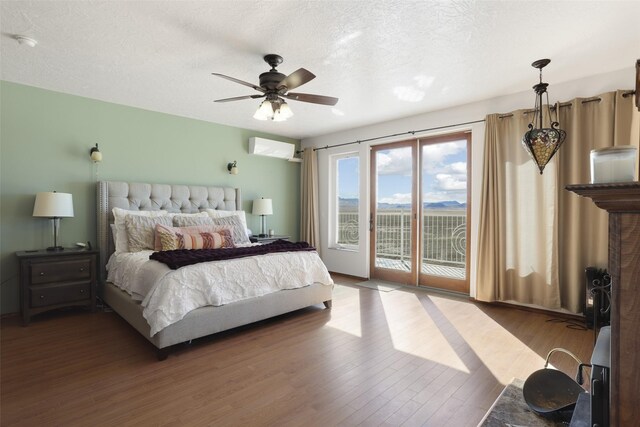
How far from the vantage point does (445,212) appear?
182 inches

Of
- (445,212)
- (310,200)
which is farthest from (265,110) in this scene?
(310,200)

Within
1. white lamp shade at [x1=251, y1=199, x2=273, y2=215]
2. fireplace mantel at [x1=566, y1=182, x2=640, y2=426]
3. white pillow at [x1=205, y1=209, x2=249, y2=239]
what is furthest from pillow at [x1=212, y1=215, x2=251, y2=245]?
fireplace mantel at [x1=566, y1=182, x2=640, y2=426]

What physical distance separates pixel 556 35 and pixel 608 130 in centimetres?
133

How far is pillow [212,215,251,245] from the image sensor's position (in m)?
4.34

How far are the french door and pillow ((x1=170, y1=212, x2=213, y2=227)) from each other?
2.67 m

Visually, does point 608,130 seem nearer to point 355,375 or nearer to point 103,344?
point 355,375

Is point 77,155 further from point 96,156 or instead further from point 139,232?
point 139,232

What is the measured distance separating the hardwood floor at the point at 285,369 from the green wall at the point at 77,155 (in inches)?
38.2

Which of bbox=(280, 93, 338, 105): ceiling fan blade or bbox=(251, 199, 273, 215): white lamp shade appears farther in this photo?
bbox=(251, 199, 273, 215): white lamp shade

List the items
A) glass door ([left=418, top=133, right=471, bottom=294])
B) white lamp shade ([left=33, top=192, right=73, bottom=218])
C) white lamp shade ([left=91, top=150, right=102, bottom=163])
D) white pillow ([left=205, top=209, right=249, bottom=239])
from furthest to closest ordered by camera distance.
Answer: white pillow ([left=205, top=209, right=249, bottom=239]) → glass door ([left=418, top=133, right=471, bottom=294]) → white lamp shade ([left=91, top=150, right=102, bottom=163]) → white lamp shade ([left=33, top=192, right=73, bottom=218])

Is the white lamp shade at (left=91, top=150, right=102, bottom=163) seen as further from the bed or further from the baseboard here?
the baseboard

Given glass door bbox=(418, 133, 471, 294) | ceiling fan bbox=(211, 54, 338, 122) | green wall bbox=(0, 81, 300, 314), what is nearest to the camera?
ceiling fan bbox=(211, 54, 338, 122)

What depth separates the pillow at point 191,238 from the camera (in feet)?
11.9

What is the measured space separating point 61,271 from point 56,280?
101 mm
